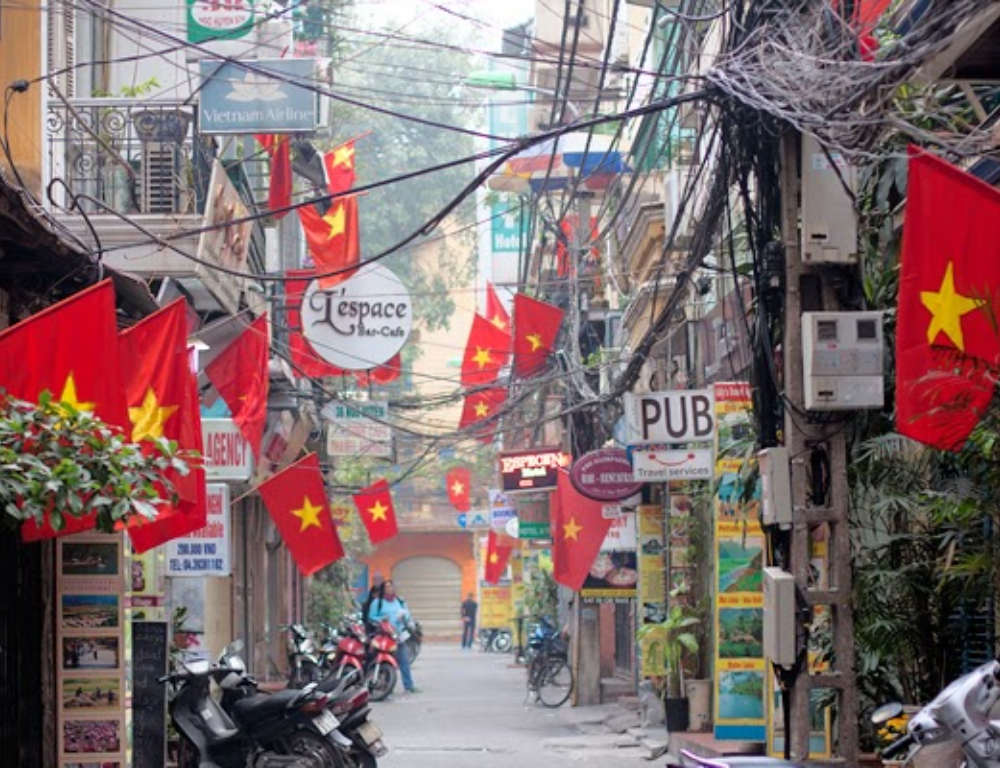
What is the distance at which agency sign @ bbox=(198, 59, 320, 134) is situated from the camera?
1552 cm

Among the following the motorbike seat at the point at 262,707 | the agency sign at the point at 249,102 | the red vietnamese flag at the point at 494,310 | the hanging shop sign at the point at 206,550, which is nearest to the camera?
the motorbike seat at the point at 262,707

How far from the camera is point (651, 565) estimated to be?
74.6 ft

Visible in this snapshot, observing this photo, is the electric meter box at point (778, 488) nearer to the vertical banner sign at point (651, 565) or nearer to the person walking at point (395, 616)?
the vertical banner sign at point (651, 565)

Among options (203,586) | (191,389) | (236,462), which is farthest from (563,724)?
(191,389)

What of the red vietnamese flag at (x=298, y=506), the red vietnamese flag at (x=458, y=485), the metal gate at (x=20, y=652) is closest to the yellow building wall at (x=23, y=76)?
the metal gate at (x=20, y=652)

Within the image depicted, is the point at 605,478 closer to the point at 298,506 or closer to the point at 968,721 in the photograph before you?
the point at 298,506

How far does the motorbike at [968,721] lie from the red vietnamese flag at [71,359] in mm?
4086

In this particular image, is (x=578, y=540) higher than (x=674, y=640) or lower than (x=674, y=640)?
higher

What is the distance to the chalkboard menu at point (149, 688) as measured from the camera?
13602 mm

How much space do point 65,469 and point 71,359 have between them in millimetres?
1445

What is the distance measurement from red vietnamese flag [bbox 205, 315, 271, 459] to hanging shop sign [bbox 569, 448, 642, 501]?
203 inches

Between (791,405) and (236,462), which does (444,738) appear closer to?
(236,462)

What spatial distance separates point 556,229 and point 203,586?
6337 millimetres

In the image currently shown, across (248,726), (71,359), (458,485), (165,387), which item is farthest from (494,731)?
(458,485)
